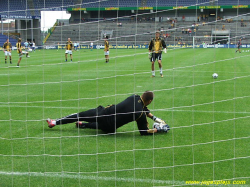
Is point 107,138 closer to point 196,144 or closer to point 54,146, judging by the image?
point 54,146

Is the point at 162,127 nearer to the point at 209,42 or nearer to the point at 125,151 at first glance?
the point at 125,151

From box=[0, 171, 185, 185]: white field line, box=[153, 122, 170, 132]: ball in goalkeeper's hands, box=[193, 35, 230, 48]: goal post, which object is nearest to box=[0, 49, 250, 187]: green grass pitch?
box=[0, 171, 185, 185]: white field line

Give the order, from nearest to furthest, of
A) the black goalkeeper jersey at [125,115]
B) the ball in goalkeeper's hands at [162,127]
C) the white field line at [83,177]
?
the white field line at [83,177] → the black goalkeeper jersey at [125,115] → the ball in goalkeeper's hands at [162,127]

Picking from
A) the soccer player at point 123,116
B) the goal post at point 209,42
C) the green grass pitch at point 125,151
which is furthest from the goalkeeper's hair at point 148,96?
the goal post at point 209,42

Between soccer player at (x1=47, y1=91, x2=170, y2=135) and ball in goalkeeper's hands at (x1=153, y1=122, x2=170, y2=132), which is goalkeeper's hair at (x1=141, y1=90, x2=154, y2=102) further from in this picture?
ball in goalkeeper's hands at (x1=153, y1=122, x2=170, y2=132)

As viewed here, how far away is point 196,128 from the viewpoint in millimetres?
7562

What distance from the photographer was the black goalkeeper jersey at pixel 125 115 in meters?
6.74

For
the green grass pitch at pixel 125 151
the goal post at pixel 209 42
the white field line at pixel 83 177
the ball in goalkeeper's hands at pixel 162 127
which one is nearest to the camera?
the white field line at pixel 83 177

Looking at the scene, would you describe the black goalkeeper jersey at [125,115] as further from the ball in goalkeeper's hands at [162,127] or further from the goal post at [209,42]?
the goal post at [209,42]

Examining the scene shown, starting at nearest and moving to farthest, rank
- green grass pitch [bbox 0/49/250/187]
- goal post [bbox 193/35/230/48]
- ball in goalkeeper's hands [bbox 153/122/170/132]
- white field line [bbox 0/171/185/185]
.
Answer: white field line [bbox 0/171/185/185] → green grass pitch [bbox 0/49/250/187] → ball in goalkeeper's hands [bbox 153/122/170/132] → goal post [bbox 193/35/230/48]

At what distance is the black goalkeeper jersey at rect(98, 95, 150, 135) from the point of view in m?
6.74

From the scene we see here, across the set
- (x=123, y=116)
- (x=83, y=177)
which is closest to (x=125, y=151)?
(x=123, y=116)

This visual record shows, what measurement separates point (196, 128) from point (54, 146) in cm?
315

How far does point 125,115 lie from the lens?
676cm
